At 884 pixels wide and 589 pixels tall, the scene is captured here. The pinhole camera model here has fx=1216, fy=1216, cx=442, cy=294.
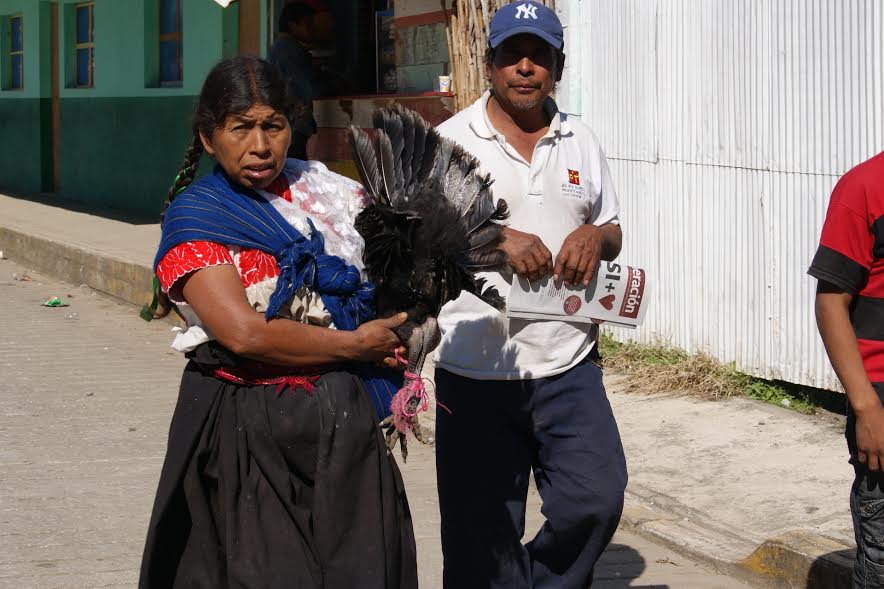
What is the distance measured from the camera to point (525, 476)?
3.86 metres

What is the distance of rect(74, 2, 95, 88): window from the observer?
60.3 feet

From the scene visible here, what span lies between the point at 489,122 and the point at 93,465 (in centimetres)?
344

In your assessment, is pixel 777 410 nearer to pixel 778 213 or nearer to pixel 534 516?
pixel 778 213

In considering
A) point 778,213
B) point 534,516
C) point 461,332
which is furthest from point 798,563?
point 778,213

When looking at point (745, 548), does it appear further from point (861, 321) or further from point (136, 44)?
point (136, 44)

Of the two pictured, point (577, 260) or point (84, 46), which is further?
point (84, 46)

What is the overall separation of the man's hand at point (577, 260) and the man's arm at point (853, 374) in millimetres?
638

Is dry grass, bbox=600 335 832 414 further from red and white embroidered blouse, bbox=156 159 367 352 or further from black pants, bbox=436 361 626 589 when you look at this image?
red and white embroidered blouse, bbox=156 159 367 352

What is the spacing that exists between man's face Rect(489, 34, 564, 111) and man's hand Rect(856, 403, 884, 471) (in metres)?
1.33

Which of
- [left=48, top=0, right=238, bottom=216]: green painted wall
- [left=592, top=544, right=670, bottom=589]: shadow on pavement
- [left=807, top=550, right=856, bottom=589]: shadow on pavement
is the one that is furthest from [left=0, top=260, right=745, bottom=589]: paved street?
[left=48, top=0, right=238, bottom=216]: green painted wall

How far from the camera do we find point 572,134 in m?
3.88

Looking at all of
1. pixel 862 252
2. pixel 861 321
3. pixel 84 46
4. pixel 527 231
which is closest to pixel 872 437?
pixel 861 321

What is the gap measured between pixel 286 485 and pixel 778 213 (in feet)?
14.3

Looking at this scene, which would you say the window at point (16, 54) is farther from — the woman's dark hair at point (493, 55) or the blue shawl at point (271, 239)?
the blue shawl at point (271, 239)
